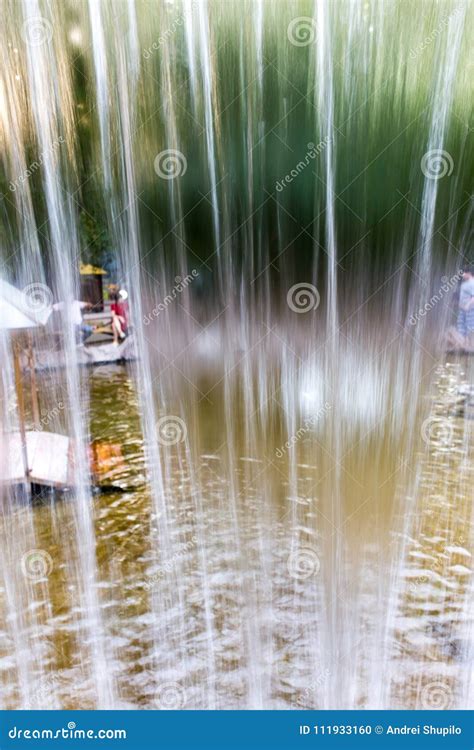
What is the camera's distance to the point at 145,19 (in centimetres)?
258

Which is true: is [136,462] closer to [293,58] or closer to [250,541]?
[250,541]

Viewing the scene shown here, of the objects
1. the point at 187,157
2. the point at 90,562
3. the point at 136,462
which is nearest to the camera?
the point at 187,157

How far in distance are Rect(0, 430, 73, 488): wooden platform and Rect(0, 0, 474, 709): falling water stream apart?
0.10m

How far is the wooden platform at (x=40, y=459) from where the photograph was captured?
141 inches

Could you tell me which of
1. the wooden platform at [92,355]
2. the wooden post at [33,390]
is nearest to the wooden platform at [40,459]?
the wooden post at [33,390]

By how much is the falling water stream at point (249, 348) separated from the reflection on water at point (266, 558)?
16 millimetres

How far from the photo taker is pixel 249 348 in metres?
3.78

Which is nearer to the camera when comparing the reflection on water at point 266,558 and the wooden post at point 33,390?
the reflection on water at point 266,558

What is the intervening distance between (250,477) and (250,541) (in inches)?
21.7

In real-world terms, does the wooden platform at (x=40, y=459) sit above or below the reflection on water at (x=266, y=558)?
above

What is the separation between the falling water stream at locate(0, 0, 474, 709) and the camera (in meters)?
2.57

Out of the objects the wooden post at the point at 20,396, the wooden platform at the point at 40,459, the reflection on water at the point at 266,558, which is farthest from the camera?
the wooden platform at the point at 40,459

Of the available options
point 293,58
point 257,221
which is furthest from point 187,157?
point 293,58

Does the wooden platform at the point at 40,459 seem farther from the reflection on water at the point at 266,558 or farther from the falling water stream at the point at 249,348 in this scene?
the reflection on water at the point at 266,558
